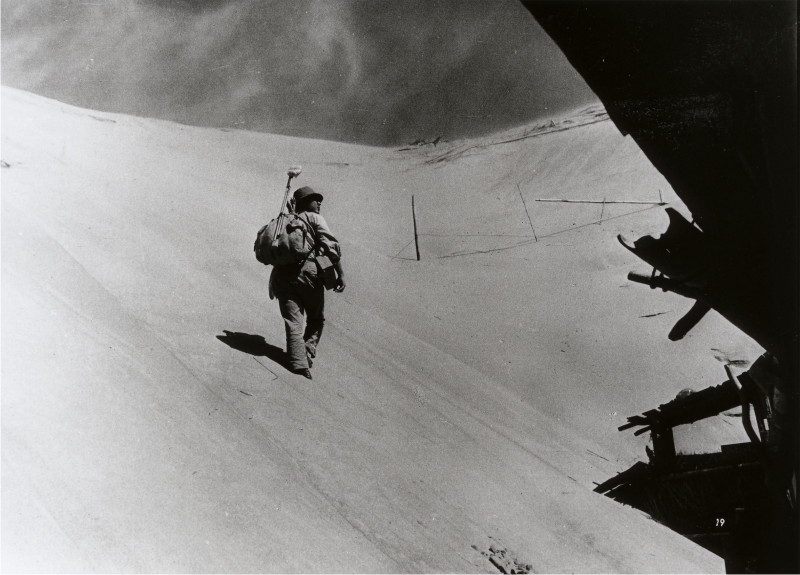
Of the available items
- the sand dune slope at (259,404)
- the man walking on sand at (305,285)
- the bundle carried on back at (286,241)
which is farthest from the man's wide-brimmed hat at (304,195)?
the sand dune slope at (259,404)

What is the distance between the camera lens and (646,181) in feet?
54.6

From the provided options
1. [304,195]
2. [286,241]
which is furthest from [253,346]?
[304,195]

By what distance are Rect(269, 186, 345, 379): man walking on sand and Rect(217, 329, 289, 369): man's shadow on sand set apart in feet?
0.32

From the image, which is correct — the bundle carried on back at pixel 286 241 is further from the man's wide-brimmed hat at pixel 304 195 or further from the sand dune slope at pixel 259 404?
the sand dune slope at pixel 259 404

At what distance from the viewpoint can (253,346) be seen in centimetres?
453

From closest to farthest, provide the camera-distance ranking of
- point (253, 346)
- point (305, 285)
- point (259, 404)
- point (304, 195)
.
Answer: point (259, 404) → point (253, 346) → point (305, 285) → point (304, 195)

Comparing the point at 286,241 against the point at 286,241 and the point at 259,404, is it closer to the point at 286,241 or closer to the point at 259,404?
the point at 286,241

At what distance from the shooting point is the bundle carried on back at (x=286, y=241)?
4.54m

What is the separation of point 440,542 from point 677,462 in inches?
59.1

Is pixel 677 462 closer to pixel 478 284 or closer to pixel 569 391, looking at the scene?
pixel 569 391

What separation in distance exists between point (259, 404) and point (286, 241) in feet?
4.02

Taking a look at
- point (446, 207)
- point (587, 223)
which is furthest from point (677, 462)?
point (446, 207)

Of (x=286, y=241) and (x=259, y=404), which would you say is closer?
(x=259, y=404)

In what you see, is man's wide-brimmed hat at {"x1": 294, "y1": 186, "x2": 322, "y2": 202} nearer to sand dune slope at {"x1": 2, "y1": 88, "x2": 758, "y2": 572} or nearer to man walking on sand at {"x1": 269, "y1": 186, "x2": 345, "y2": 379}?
man walking on sand at {"x1": 269, "y1": 186, "x2": 345, "y2": 379}
